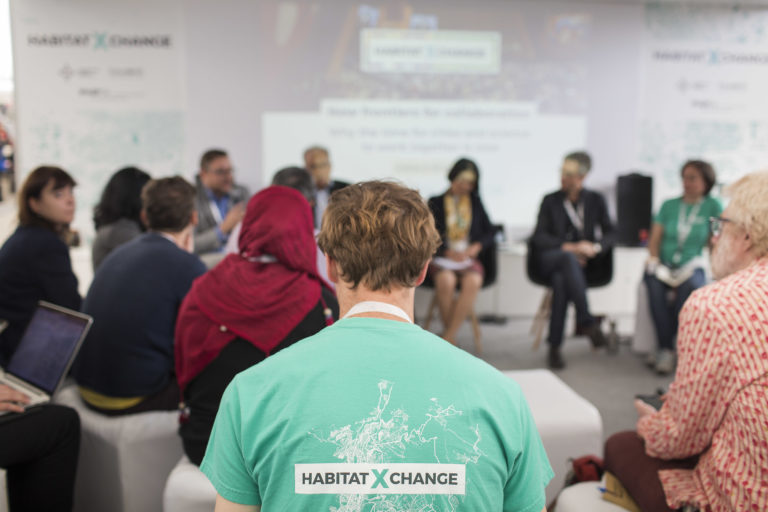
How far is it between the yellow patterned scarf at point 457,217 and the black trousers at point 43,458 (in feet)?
9.35

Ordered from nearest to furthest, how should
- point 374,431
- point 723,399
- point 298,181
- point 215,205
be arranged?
point 374,431 < point 723,399 < point 298,181 < point 215,205

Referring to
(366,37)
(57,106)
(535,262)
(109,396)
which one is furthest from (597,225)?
(57,106)

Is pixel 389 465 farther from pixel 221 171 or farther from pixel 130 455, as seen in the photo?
pixel 221 171

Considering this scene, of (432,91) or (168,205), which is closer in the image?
(168,205)

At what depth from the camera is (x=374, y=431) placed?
873 mm

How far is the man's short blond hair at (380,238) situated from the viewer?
1.00 meters

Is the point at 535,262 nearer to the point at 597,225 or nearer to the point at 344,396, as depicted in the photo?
the point at 597,225

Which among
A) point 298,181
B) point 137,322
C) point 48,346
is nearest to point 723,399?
point 137,322

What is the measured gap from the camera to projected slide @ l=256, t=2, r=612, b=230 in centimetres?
511

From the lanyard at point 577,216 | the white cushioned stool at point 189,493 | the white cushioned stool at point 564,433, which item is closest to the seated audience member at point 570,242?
the lanyard at point 577,216

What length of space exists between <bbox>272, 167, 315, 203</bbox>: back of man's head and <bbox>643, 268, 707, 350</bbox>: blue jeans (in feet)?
8.23

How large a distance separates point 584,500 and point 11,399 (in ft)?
5.59

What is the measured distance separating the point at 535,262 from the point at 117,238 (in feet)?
9.00

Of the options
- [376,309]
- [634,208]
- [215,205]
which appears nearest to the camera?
[376,309]
